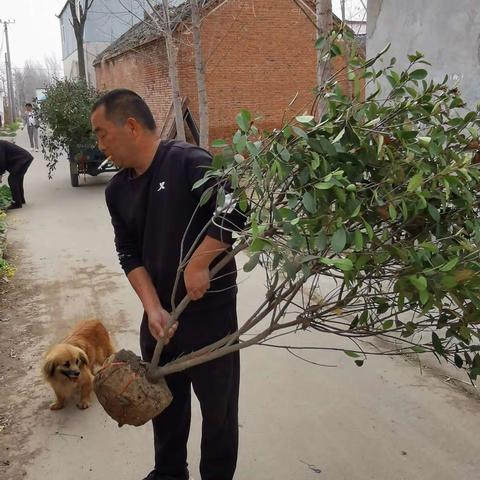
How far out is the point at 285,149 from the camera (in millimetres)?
1813

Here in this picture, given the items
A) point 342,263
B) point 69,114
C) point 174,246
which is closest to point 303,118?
point 342,263

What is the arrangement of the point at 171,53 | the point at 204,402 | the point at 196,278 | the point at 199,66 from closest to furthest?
the point at 196,278 → the point at 204,402 → the point at 199,66 → the point at 171,53

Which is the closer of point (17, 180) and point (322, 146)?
point (322, 146)

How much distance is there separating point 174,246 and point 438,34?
3.10 meters

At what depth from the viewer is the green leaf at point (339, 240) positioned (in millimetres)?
1682

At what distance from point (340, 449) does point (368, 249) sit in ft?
5.91

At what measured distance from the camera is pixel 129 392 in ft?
7.43

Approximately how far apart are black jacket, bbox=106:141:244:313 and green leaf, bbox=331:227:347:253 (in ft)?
1.73

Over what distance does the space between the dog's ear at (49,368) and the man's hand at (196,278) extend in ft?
6.36

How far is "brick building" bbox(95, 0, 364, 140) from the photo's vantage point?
1597 cm

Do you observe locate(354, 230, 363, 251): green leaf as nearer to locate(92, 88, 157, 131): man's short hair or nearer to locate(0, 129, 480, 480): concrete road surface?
locate(92, 88, 157, 131): man's short hair

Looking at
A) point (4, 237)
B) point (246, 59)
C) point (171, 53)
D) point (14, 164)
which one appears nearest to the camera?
point (4, 237)

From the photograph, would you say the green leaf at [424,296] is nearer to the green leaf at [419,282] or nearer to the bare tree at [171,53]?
the green leaf at [419,282]

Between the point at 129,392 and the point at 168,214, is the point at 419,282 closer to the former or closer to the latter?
the point at 168,214
